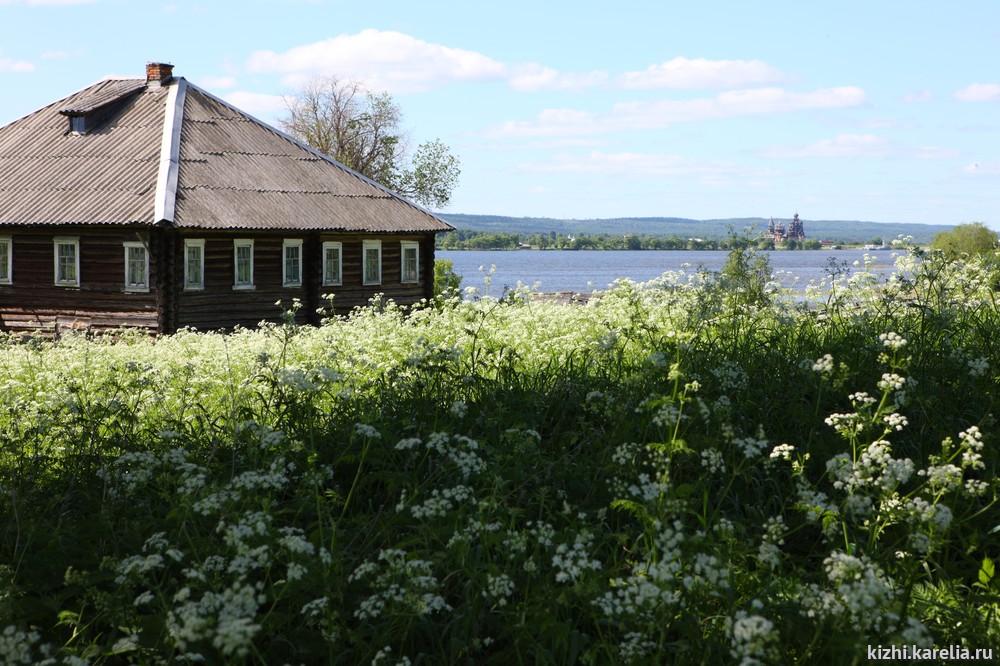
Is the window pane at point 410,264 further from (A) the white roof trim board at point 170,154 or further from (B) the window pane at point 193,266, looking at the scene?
(A) the white roof trim board at point 170,154

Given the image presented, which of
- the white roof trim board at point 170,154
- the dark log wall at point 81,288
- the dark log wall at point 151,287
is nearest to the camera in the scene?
the white roof trim board at point 170,154

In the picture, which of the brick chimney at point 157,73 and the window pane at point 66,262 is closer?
the window pane at point 66,262

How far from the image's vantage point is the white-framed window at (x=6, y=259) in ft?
75.9

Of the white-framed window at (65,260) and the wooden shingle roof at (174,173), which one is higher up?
the wooden shingle roof at (174,173)

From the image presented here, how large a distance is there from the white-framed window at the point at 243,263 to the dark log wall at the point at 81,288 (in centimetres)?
204

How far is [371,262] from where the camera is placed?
26375 millimetres

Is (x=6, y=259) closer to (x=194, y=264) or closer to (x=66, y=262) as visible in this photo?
(x=66, y=262)

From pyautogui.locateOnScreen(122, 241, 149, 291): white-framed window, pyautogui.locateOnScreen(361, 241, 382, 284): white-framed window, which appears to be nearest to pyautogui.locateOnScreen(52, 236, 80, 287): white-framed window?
pyautogui.locateOnScreen(122, 241, 149, 291): white-framed window

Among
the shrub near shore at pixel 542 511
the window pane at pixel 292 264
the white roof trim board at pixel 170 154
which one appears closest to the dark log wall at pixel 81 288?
the white roof trim board at pixel 170 154

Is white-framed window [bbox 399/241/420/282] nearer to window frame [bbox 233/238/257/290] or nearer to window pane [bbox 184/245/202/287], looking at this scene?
window frame [bbox 233/238/257/290]

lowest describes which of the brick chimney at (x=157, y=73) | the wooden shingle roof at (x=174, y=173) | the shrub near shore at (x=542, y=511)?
the shrub near shore at (x=542, y=511)

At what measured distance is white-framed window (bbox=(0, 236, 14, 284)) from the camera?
75.9 ft

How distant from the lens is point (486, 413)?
543 cm

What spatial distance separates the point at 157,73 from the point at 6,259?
6362 mm
